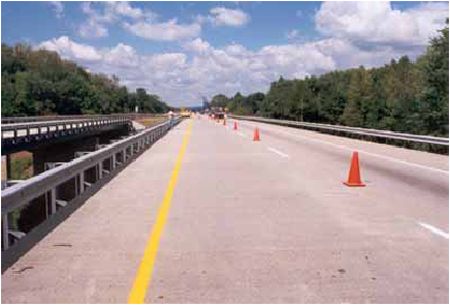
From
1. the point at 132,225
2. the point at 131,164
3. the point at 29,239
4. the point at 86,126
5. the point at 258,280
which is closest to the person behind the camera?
the point at 258,280

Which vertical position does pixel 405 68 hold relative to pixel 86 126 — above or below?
above

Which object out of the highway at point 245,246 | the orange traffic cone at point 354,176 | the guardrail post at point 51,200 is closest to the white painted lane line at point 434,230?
the highway at point 245,246

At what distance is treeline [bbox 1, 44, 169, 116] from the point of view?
11679 cm

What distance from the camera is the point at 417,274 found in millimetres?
6984

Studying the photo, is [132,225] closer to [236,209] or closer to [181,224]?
[181,224]

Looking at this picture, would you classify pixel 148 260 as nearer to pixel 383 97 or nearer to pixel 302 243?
pixel 302 243

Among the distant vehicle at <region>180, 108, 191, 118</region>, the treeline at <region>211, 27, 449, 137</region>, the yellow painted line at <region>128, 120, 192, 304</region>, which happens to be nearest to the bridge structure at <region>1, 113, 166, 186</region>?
the yellow painted line at <region>128, 120, 192, 304</region>

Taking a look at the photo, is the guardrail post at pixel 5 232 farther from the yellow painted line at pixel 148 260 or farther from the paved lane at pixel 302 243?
the paved lane at pixel 302 243

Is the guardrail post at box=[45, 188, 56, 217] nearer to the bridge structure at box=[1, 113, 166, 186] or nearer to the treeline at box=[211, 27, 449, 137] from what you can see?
the bridge structure at box=[1, 113, 166, 186]

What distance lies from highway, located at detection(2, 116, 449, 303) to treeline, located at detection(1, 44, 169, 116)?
92.9 meters

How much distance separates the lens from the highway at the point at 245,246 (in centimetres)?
635

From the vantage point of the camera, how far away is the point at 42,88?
422 feet

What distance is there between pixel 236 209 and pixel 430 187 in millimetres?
5522

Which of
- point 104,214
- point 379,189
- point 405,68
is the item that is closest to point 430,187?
point 379,189
